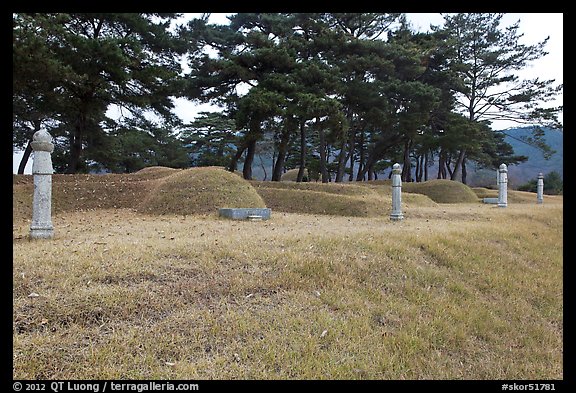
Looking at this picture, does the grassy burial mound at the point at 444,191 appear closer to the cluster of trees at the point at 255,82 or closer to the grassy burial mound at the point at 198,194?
the cluster of trees at the point at 255,82

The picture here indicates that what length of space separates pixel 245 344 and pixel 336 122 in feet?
44.5

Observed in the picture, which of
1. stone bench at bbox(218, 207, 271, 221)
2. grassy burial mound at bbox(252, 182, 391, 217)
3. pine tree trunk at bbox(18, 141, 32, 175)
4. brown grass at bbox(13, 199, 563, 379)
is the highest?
pine tree trunk at bbox(18, 141, 32, 175)

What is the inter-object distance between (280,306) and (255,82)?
13.9 meters

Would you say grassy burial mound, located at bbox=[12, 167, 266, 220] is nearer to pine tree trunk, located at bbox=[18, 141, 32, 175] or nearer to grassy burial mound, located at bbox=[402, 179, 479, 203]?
pine tree trunk, located at bbox=[18, 141, 32, 175]

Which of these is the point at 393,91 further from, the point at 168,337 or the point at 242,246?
the point at 168,337

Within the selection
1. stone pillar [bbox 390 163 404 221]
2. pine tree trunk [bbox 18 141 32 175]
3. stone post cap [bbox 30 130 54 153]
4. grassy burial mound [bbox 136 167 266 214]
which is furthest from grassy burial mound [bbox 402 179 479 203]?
pine tree trunk [bbox 18 141 32 175]

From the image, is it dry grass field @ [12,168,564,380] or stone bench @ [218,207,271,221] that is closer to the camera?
dry grass field @ [12,168,564,380]

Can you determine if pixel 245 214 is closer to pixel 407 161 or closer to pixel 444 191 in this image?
pixel 444 191

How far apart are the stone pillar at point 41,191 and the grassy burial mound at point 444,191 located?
16957 mm

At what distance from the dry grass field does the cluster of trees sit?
790 centimetres

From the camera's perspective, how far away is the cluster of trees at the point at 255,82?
12.8m

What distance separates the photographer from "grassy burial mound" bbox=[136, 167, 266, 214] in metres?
10.1

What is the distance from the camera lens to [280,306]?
376 centimetres

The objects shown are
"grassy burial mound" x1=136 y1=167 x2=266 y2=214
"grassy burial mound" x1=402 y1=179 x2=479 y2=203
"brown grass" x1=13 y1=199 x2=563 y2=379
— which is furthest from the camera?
"grassy burial mound" x1=402 y1=179 x2=479 y2=203
